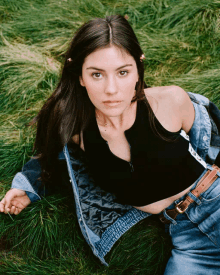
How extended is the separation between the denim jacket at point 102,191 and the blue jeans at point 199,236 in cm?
36

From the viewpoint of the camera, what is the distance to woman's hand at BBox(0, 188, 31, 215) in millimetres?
2529

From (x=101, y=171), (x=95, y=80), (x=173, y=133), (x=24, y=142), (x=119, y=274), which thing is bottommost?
(x=119, y=274)

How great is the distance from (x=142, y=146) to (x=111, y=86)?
54cm

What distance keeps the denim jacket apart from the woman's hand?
49mm

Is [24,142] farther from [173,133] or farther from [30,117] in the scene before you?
[173,133]

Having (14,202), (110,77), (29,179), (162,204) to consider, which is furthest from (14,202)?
(110,77)

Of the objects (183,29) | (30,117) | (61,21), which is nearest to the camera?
(30,117)

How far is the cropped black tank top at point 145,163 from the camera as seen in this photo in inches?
75.7

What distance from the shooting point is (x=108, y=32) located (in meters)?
1.62

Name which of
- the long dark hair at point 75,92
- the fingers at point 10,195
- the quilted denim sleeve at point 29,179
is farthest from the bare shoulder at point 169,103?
the fingers at point 10,195

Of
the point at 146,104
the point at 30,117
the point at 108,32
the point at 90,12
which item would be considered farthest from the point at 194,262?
the point at 90,12

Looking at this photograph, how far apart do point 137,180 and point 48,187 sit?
1.03 m

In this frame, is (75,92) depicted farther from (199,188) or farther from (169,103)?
(199,188)

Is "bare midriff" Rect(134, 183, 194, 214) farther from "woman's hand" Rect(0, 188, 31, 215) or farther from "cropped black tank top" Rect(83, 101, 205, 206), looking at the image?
"woman's hand" Rect(0, 188, 31, 215)
